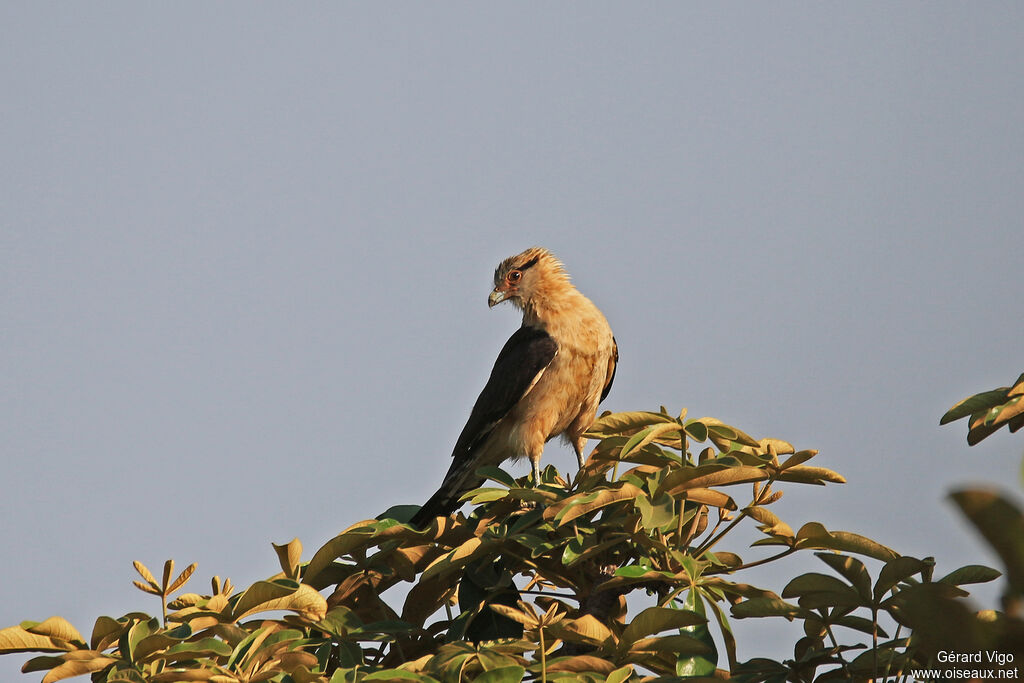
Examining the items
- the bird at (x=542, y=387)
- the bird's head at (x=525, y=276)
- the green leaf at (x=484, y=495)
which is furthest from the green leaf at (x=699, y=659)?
the bird's head at (x=525, y=276)

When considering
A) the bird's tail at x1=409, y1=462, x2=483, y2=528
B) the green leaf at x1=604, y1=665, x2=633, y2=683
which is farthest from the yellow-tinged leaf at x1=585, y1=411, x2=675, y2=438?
the bird's tail at x1=409, y1=462, x2=483, y2=528

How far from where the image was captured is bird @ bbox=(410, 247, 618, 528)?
6273 millimetres

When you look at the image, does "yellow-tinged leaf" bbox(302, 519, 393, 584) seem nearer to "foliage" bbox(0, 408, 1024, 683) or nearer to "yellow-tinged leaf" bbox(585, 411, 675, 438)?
"foliage" bbox(0, 408, 1024, 683)

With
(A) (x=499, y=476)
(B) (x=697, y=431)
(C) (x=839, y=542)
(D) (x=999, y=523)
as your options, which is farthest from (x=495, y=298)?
(D) (x=999, y=523)

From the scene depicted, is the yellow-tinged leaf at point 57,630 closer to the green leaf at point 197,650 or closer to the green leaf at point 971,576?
the green leaf at point 197,650

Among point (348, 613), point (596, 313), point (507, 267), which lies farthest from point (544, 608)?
point (507, 267)

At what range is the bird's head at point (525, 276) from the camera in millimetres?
6883

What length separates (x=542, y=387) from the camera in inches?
247

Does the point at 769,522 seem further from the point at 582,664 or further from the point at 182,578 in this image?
the point at 182,578

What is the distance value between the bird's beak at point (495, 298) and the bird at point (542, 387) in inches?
14.2

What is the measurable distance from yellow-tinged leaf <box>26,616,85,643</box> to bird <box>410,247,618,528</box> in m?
2.91

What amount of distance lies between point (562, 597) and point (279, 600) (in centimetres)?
116

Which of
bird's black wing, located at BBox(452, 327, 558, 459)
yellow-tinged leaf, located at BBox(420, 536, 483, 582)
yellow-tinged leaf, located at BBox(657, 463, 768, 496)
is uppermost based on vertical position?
bird's black wing, located at BBox(452, 327, 558, 459)

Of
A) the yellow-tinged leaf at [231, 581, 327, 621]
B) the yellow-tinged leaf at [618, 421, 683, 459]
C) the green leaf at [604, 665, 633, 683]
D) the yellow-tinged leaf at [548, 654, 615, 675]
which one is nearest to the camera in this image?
the green leaf at [604, 665, 633, 683]
